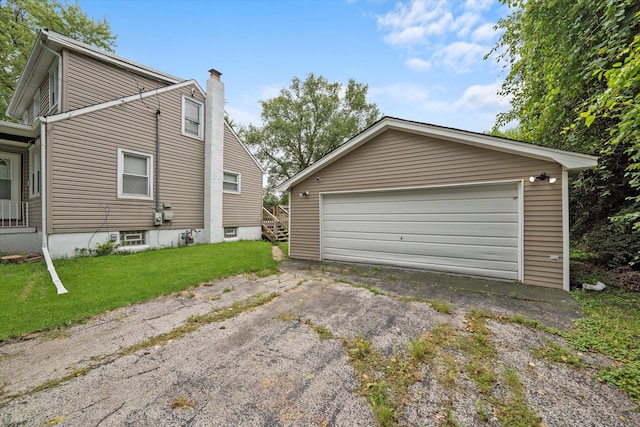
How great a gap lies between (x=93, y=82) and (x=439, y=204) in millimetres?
10496

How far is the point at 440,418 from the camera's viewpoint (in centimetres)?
174

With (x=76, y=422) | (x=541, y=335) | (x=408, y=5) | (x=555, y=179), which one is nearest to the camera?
(x=76, y=422)

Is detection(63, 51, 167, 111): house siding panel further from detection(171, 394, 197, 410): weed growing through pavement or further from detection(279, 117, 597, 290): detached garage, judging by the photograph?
detection(171, 394, 197, 410): weed growing through pavement

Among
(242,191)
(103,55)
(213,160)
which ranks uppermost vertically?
(103,55)

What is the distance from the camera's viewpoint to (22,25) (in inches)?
487

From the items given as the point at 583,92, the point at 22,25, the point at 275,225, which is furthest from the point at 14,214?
the point at 583,92

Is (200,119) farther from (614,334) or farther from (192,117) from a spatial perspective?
(614,334)

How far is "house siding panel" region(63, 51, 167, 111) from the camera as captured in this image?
6883 millimetres

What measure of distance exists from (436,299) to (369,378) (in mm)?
2502

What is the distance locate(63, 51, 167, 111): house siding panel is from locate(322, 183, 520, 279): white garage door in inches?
297

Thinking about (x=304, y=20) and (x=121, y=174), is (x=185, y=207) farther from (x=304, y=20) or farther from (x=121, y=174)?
(x=304, y=20)

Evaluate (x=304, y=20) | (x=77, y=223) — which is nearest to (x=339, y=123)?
(x=304, y=20)

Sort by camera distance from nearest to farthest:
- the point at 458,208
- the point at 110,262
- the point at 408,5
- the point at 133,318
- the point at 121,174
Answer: the point at 133,318 → the point at 458,208 → the point at 110,262 → the point at 121,174 → the point at 408,5

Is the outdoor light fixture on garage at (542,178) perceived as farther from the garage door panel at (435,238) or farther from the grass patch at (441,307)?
the grass patch at (441,307)
